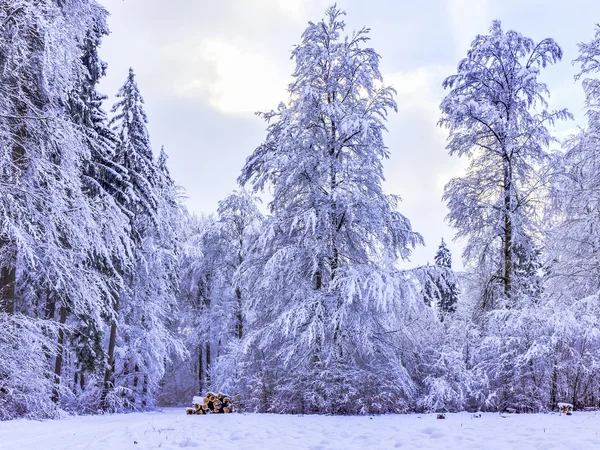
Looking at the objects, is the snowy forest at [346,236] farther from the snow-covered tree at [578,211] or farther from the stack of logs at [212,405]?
the stack of logs at [212,405]

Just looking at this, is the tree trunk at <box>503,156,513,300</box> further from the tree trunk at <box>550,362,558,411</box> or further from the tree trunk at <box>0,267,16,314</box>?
the tree trunk at <box>0,267,16,314</box>

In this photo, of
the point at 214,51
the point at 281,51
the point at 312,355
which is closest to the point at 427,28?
the point at 281,51

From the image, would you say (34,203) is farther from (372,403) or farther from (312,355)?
(372,403)

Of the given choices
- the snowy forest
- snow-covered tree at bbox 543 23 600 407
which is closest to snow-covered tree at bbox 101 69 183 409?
the snowy forest

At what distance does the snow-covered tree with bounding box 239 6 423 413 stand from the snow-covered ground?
163 centimetres

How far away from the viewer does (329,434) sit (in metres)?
7.04

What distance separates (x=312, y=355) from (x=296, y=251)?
2.64 meters

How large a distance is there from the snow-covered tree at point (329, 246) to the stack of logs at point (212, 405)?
84 cm

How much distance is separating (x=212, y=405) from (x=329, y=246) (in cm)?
520

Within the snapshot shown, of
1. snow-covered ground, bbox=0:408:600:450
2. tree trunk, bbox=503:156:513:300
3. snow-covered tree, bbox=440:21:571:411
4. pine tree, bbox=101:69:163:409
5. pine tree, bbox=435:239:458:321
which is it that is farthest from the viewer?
pine tree, bbox=101:69:163:409

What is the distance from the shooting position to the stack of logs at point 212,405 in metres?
10.8

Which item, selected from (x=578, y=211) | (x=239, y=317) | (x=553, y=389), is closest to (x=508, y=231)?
(x=578, y=211)

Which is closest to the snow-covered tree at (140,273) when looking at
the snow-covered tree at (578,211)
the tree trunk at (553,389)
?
the tree trunk at (553,389)

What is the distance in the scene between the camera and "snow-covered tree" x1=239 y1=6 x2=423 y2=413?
9.87 m
